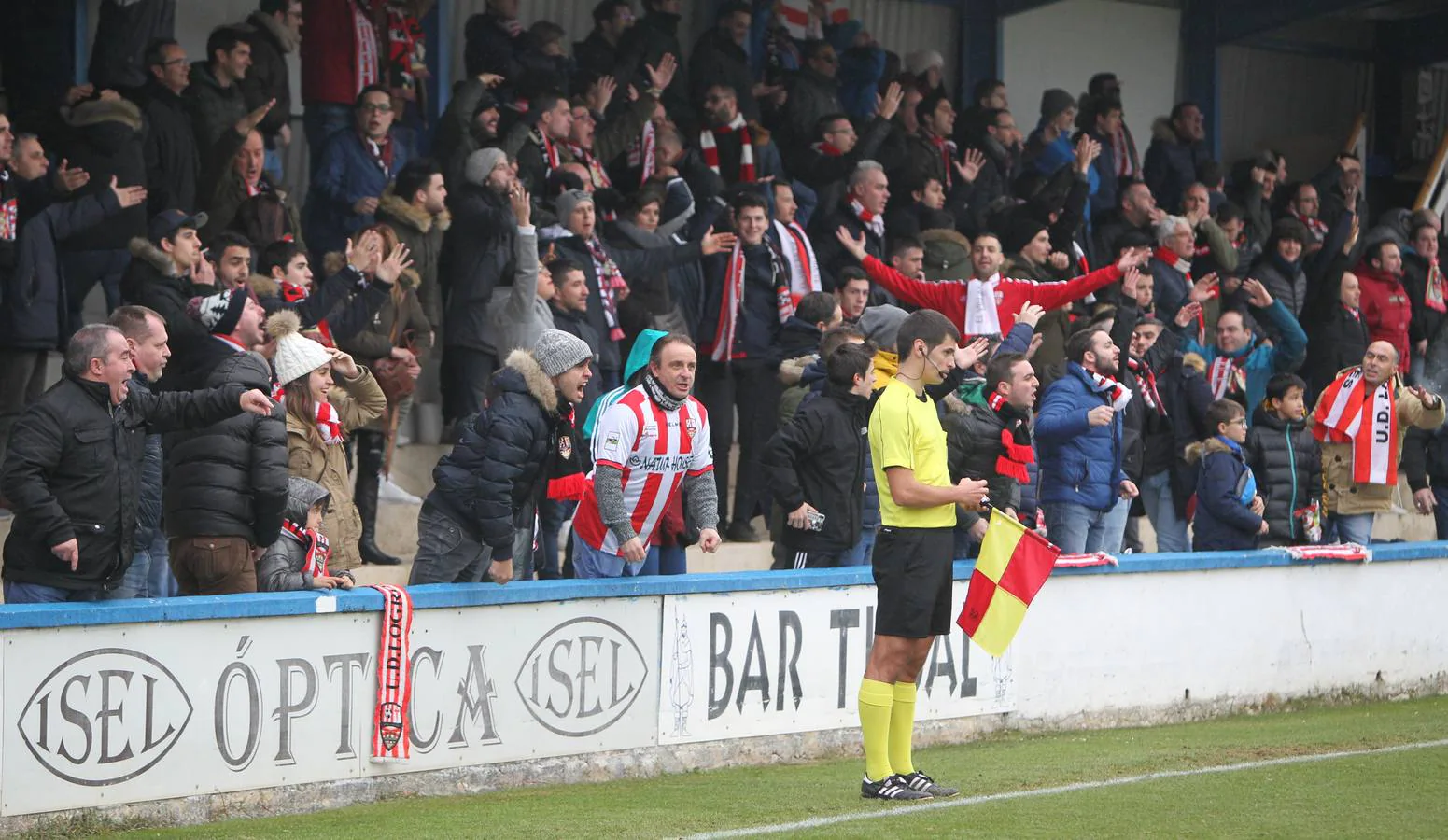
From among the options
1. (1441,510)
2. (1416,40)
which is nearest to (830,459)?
(1441,510)

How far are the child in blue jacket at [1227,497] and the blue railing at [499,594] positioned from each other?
1.85ft

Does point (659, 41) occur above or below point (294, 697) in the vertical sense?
above

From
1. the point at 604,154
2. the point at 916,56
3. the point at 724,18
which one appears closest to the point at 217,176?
the point at 604,154

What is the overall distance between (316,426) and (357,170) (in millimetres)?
4111

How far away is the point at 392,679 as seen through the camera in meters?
7.61

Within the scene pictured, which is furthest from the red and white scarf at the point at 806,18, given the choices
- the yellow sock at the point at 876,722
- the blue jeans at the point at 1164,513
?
the yellow sock at the point at 876,722

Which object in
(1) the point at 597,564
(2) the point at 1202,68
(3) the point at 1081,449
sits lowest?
(1) the point at 597,564

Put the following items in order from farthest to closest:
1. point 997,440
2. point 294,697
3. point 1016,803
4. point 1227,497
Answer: point 1227,497
point 997,440
point 1016,803
point 294,697

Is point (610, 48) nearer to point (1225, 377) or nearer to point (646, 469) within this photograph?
point (1225, 377)

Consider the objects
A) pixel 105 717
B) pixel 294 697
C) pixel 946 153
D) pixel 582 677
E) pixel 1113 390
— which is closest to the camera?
pixel 105 717

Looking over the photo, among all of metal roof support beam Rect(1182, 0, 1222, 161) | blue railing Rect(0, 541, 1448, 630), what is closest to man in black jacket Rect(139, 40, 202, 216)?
blue railing Rect(0, 541, 1448, 630)

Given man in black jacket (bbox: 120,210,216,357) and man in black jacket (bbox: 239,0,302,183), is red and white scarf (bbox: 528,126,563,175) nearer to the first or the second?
man in black jacket (bbox: 239,0,302,183)

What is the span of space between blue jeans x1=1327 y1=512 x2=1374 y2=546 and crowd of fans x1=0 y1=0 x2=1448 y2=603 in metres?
0.03

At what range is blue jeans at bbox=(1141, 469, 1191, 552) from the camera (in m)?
13.1
